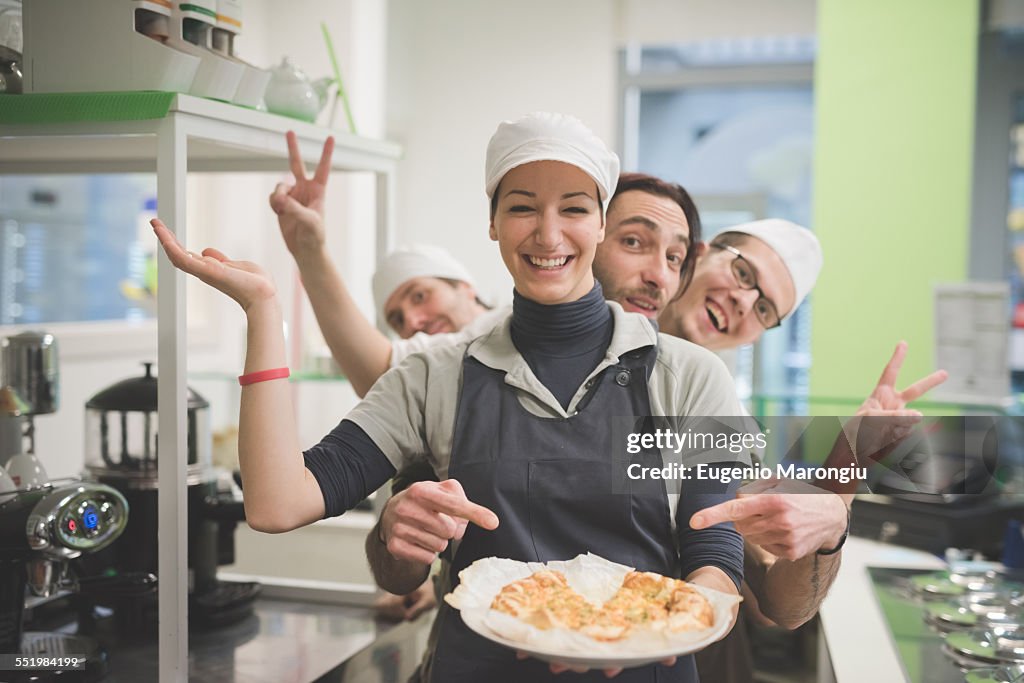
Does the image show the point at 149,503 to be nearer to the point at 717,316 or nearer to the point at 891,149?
the point at 717,316

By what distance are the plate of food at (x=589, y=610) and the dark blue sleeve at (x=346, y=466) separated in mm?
171

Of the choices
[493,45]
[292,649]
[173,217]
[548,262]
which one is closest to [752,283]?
[548,262]

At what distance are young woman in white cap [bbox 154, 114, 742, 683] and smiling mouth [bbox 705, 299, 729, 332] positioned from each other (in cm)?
20

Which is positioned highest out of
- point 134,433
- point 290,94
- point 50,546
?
point 290,94

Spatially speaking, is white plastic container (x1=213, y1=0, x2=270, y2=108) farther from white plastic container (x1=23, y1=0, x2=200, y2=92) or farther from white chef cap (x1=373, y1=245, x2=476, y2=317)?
white chef cap (x1=373, y1=245, x2=476, y2=317)

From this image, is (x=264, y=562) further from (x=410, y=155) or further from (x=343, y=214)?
(x=410, y=155)

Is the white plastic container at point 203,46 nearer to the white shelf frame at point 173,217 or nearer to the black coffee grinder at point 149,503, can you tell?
the white shelf frame at point 173,217

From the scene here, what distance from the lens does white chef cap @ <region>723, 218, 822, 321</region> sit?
1334 mm

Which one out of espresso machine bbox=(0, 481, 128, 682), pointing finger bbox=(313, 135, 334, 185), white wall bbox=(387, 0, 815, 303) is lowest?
espresso machine bbox=(0, 481, 128, 682)

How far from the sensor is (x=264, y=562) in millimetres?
1810

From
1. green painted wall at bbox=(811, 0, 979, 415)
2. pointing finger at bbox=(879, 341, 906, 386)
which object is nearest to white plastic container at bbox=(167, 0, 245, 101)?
pointing finger at bbox=(879, 341, 906, 386)

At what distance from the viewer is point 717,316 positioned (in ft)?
4.43

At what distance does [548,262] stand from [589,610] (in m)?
0.37

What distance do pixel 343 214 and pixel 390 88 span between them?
2383 millimetres
